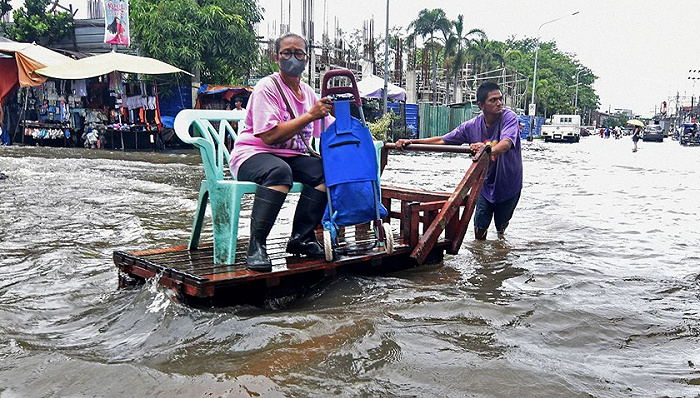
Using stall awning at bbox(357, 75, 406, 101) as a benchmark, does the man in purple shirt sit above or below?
below

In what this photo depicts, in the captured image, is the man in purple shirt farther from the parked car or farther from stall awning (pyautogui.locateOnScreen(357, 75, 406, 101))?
the parked car

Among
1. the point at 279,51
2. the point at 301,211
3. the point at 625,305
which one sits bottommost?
the point at 625,305

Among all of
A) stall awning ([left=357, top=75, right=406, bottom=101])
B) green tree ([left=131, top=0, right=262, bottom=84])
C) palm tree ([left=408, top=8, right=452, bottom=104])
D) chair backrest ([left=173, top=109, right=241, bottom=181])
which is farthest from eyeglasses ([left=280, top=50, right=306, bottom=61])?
palm tree ([left=408, top=8, right=452, bottom=104])

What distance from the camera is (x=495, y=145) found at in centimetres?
471

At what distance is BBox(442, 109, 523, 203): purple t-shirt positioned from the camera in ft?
16.6

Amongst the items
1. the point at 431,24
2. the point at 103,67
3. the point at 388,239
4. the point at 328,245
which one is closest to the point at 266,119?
the point at 328,245

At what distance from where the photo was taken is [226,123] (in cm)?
481

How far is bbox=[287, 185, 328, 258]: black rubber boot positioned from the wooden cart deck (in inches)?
3.1

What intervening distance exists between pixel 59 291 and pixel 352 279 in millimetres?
1854

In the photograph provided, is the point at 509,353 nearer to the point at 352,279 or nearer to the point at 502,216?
the point at 352,279

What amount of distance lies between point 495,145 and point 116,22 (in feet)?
53.1

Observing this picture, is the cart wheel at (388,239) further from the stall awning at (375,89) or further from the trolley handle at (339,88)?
the stall awning at (375,89)

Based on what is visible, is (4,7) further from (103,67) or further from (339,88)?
(339,88)

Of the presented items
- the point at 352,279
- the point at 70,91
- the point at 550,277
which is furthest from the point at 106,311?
the point at 70,91
